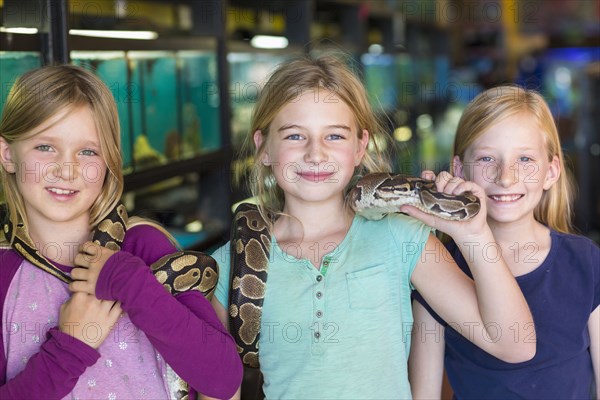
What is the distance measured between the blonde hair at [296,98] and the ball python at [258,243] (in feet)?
0.39

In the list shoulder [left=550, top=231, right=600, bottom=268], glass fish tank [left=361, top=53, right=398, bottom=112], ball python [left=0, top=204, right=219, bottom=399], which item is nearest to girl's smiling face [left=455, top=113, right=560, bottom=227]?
shoulder [left=550, top=231, right=600, bottom=268]

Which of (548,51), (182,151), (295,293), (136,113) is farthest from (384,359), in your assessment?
(548,51)

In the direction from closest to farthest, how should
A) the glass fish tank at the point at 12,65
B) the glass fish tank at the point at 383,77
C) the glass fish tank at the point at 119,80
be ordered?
the glass fish tank at the point at 12,65 < the glass fish tank at the point at 119,80 < the glass fish tank at the point at 383,77

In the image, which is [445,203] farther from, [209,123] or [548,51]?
[548,51]

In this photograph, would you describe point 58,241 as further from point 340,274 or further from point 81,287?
point 340,274

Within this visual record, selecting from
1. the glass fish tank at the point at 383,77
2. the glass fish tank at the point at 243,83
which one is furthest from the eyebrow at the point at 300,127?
the glass fish tank at the point at 383,77

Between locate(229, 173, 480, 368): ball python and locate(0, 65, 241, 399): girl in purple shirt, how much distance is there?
0.15 metres

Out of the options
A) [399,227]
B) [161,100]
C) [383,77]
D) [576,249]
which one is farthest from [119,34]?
[383,77]

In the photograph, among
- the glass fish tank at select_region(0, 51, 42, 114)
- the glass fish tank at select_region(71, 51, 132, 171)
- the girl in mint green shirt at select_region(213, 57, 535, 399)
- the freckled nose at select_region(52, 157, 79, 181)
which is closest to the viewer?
the freckled nose at select_region(52, 157, 79, 181)

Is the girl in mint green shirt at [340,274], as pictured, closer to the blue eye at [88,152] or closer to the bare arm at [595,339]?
the bare arm at [595,339]

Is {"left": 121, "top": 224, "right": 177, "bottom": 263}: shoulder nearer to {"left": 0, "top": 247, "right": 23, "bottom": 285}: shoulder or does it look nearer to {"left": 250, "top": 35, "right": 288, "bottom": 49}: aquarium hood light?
{"left": 0, "top": 247, "right": 23, "bottom": 285}: shoulder

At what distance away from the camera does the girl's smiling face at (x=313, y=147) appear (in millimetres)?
1932

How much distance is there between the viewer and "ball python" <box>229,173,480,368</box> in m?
1.93

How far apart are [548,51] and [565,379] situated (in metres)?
9.96
